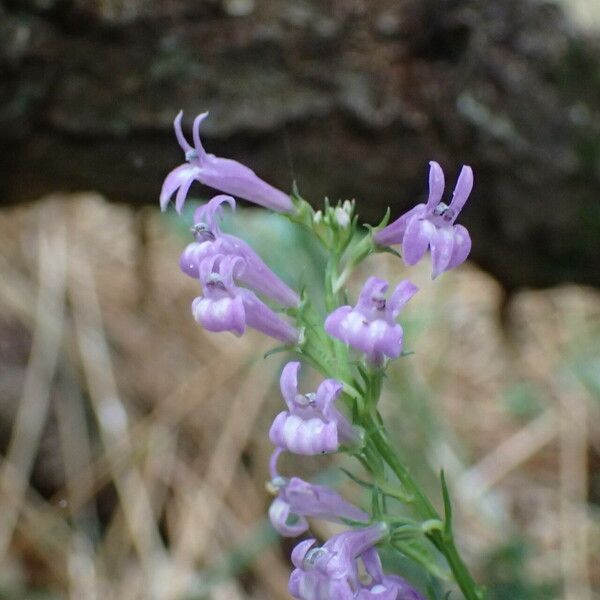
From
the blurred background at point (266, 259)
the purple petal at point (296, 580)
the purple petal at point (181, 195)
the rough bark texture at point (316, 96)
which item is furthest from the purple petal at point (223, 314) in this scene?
the rough bark texture at point (316, 96)

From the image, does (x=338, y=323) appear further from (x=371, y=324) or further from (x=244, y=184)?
(x=244, y=184)

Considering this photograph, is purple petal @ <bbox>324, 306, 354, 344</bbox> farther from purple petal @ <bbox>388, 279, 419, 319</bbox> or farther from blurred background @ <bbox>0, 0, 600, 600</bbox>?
blurred background @ <bbox>0, 0, 600, 600</bbox>

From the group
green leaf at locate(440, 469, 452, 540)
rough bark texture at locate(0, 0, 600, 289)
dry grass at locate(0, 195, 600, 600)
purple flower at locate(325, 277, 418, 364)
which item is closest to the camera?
purple flower at locate(325, 277, 418, 364)

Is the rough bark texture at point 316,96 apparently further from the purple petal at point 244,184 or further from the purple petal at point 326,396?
the purple petal at point 326,396

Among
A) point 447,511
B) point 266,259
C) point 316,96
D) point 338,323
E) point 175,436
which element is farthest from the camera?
point 175,436

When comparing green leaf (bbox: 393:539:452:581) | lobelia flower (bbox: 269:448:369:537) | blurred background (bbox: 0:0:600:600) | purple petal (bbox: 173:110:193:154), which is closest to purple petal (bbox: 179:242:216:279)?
purple petal (bbox: 173:110:193:154)

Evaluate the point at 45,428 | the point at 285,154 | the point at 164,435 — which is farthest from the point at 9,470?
the point at 285,154

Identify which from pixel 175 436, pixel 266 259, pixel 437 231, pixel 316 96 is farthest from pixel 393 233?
pixel 175 436
